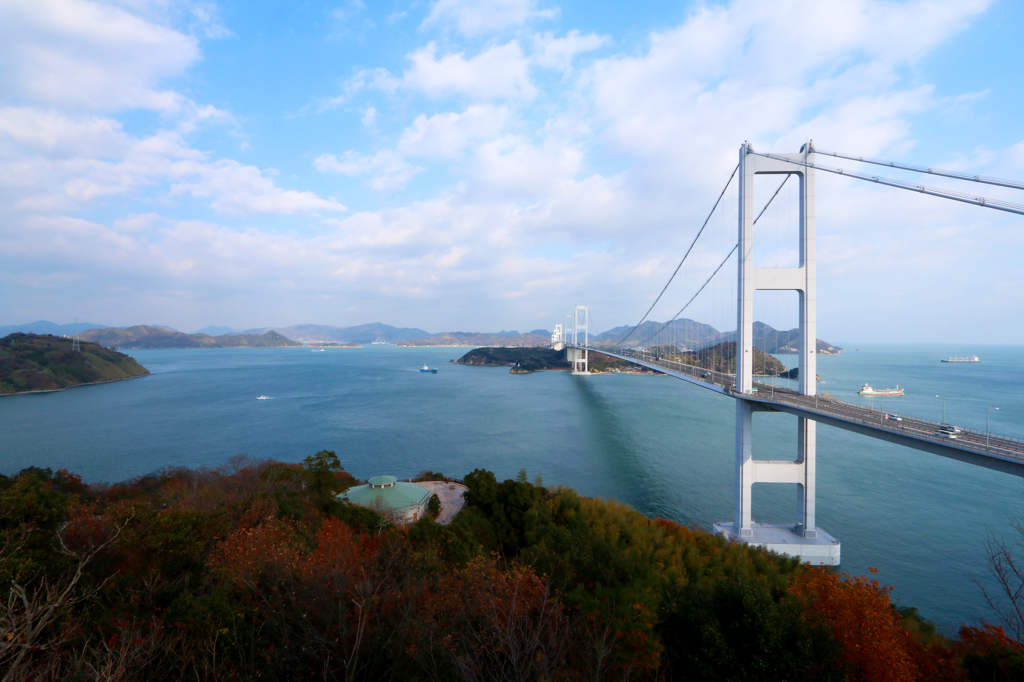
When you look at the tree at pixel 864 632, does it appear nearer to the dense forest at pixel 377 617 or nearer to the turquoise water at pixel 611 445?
the dense forest at pixel 377 617

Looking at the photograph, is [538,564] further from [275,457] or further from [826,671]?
[275,457]

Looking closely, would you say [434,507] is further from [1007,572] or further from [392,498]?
[1007,572]

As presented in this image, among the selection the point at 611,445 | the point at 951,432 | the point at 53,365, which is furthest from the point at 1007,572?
the point at 53,365

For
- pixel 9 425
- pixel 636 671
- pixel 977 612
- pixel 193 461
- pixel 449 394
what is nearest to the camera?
pixel 636 671

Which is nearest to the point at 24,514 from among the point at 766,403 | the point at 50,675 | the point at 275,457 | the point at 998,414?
the point at 50,675

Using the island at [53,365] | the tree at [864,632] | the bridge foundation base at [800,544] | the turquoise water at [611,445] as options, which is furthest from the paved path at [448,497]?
the island at [53,365]

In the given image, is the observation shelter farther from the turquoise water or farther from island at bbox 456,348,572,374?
island at bbox 456,348,572,374
